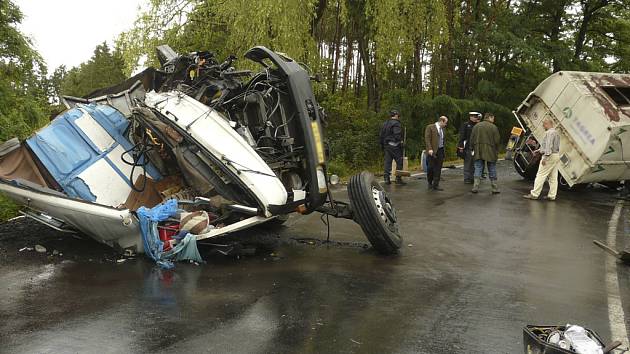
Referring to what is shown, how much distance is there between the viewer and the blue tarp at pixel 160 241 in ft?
19.0

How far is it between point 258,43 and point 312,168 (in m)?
9.18

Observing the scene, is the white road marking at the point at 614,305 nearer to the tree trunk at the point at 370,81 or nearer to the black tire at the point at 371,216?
the black tire at the point at 371,216

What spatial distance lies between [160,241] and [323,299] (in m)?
1.94

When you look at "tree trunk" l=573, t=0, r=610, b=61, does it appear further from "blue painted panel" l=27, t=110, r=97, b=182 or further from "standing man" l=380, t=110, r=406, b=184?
"blue painted panel" l=27, t=110, r=97, b=182

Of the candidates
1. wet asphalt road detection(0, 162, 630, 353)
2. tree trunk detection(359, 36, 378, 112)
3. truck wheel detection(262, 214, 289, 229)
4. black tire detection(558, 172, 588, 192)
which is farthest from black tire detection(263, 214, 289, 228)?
tree trunk detection(359, 36, 378, 112)

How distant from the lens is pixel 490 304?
4938 mm

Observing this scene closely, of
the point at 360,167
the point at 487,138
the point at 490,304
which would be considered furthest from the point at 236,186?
the point at 360,167

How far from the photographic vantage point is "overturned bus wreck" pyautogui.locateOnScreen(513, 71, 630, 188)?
35.8 ft

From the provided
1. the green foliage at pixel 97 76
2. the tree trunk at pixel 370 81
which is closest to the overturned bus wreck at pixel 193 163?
the tree trunk at pixel 370 81

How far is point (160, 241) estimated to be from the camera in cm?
586

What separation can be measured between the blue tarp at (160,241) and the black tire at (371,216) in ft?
5.86

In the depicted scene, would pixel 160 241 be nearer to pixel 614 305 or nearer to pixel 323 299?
pixel 323 299

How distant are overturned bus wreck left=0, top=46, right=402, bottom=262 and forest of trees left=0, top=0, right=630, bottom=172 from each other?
292 cm

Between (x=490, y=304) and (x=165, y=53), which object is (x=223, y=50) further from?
(x=490, y=304)
